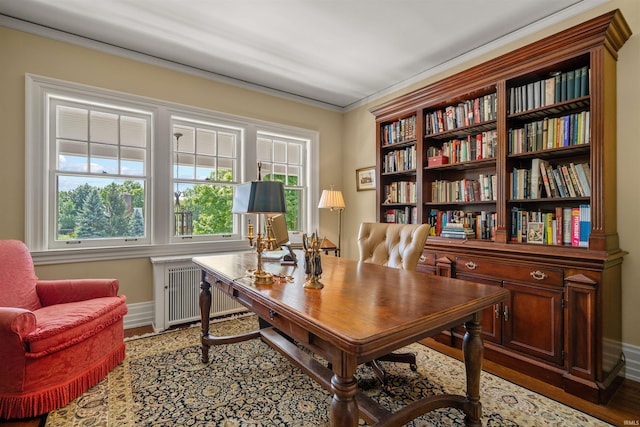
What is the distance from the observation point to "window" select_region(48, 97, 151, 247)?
287cm

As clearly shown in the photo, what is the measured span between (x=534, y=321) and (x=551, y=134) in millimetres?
1384

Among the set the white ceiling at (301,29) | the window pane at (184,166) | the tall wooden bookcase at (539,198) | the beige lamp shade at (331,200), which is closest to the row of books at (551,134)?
the tall wooden bookcase at (539,198)

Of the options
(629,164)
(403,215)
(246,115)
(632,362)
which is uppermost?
(246,115)

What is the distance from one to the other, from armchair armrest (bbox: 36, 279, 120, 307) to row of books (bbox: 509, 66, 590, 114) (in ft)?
11.7

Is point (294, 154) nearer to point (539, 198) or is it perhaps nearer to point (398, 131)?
point (398, 131)

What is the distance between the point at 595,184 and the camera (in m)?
2.00

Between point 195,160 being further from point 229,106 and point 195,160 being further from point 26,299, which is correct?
point 26,299

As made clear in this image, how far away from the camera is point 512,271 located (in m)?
2.32

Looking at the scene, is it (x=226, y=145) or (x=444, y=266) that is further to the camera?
(x=226, y=145)

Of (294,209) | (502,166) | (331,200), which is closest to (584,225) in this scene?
(502,166)

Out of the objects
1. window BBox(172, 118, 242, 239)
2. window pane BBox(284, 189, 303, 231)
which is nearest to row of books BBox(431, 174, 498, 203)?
window pane BBox(284, 189, 303, 231)

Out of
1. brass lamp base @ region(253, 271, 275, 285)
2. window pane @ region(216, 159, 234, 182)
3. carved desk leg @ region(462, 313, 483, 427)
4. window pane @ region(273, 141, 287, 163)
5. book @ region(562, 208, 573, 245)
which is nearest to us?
carved desk leg @ region(462, 313, 483, 427)

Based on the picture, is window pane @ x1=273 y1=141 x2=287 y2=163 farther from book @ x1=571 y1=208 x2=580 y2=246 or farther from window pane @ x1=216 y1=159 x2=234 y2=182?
book @ x1=571 y1=208 x2=580 y2=246

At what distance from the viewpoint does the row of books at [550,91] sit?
2150mm
